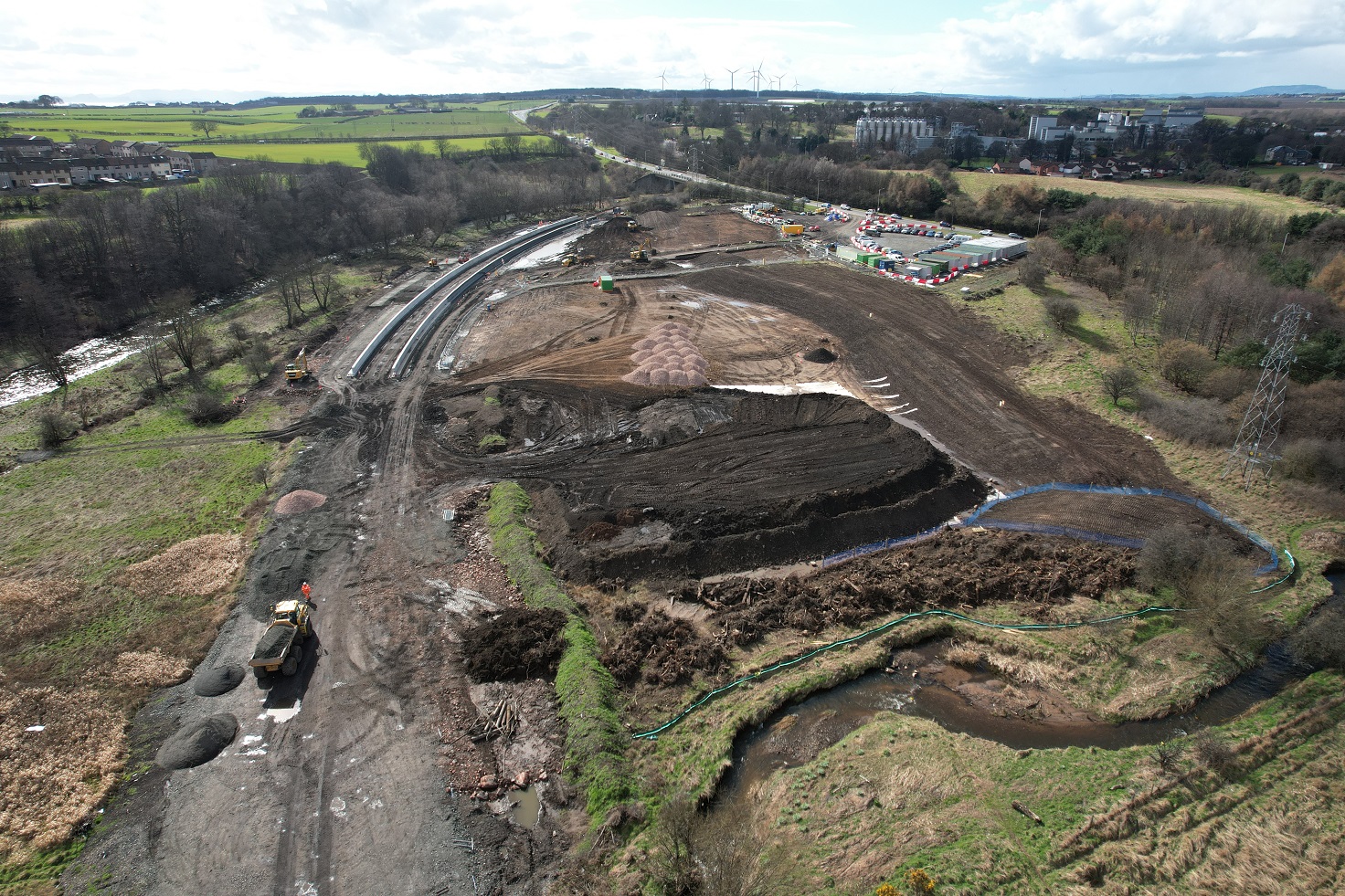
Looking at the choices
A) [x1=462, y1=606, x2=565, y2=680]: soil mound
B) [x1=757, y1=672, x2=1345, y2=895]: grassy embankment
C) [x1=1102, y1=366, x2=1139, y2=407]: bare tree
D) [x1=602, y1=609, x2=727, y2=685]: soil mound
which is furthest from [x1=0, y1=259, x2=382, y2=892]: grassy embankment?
[x1=1102, y1=366, x2=1139, y2=407]: bare tree

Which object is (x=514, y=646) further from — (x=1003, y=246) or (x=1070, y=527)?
(x=1003, y=246)

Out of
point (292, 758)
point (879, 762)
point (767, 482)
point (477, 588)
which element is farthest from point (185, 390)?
point (879, 762)

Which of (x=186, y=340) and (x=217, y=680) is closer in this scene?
(x=217, y=680)

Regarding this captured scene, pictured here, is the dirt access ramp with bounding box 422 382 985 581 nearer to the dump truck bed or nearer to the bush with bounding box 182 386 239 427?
the dump truck bed

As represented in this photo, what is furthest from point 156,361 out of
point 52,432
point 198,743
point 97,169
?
point 97,169

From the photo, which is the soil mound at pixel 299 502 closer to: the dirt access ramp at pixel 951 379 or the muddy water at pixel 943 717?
the muddy water at pixel 943 717

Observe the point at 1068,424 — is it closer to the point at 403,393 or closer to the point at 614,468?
the point at 614,468
